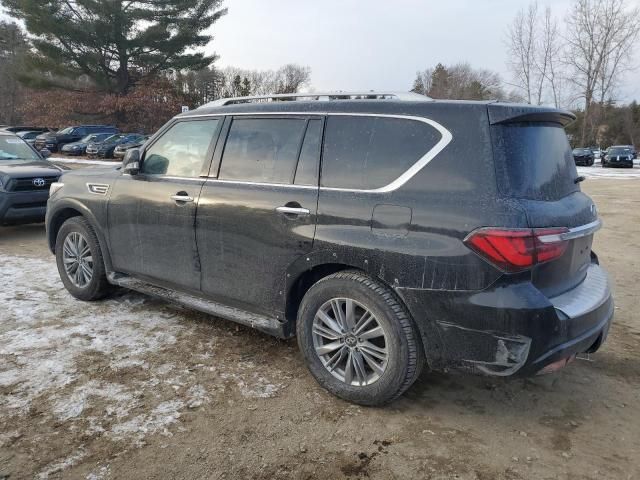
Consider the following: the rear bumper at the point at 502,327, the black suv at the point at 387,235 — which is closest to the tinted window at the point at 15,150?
the black suv at the point at 387,235

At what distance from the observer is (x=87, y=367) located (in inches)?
141

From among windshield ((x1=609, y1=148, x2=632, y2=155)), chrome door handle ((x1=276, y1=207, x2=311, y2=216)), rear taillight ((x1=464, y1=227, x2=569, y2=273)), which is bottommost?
windshield ((x1=609, y1=148, x2=632, y2=155))

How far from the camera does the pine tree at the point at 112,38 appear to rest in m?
37.5

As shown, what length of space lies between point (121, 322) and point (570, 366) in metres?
3.61

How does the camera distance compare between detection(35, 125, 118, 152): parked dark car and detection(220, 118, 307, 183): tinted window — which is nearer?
detection(220, 118, 307, 183): tinted window

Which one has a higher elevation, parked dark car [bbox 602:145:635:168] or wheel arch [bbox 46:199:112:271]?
wheel arch [bbox 46:199:112:271]

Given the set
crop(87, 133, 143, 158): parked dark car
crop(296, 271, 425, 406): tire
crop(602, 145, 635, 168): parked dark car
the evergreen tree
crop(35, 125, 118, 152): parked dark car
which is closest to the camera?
crop(296, 271, 425, 406): tire

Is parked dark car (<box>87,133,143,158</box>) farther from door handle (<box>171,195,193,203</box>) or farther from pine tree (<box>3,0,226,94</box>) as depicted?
door handle (<box>171,195,193,203</box>)

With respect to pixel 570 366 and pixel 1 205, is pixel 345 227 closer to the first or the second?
pixel 570 366

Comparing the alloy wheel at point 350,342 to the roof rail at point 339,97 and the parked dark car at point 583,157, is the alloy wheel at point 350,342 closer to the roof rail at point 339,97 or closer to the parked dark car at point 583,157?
the roof rail at point 339,97

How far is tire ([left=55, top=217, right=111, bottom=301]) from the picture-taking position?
476 centimetres

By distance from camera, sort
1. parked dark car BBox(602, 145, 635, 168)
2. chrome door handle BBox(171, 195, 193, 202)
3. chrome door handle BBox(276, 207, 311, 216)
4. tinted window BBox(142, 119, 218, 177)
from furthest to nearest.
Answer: parked dark car BBox(602, 145, 635, 168)
tinted window BBox(142, 119, 218, 177)
chrome door handle BBox(171, 195, 193, 202)
chrome door handle BBox(276, 207, 311, 216)

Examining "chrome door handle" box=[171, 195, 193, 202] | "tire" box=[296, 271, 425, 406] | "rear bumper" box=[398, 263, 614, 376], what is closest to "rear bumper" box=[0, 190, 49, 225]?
"chrome door handle" box=[171, 195, 193, 202]


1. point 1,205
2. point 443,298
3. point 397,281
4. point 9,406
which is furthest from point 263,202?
point 1,205
